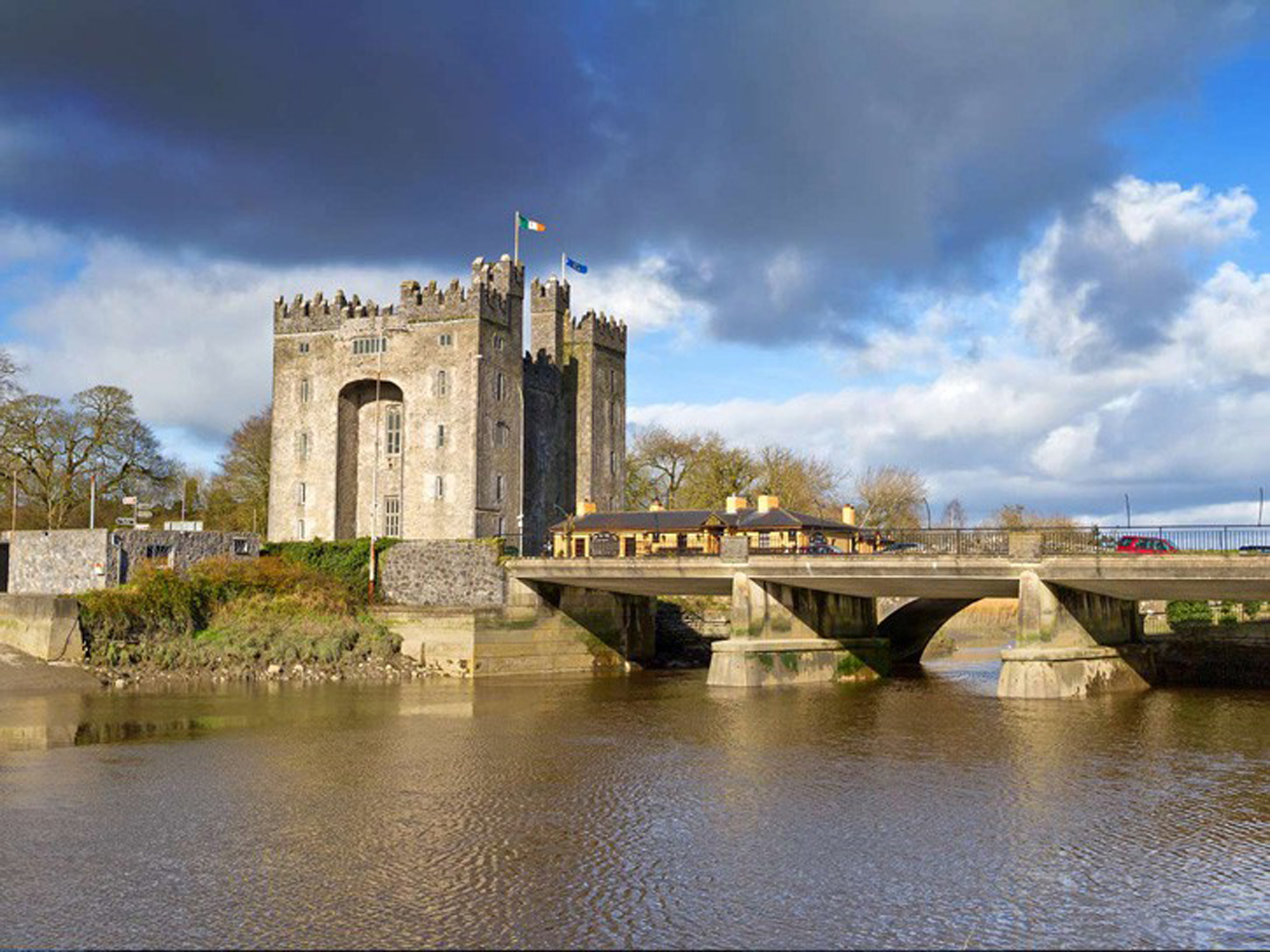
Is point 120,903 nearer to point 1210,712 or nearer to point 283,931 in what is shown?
point 283,931

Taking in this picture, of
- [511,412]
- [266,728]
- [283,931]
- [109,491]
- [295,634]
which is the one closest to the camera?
[283,931]

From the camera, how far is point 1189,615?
6056cm

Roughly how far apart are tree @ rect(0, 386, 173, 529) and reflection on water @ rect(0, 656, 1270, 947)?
45.6m

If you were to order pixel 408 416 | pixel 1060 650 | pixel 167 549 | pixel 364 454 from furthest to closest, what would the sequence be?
1. pixel 364 454
2. pixel 408 416
3. pixel 167 549
4. pixel 1060 650

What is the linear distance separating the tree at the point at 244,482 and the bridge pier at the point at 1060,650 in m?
66.4

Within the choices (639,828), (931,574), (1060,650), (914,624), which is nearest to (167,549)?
(931,574)

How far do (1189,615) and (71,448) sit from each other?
69.8 metres

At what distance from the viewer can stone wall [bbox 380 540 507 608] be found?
214 feet

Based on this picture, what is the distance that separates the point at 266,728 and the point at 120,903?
20.6 meters

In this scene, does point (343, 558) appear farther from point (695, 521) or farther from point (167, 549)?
point (695, 521)

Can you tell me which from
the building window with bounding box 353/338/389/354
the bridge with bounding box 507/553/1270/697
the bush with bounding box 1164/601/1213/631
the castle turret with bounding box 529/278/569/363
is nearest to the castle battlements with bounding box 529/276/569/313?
the castle turret with bounding box 529/278/569/363

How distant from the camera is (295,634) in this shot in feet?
200

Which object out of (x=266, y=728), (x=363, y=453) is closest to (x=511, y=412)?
(x=363, y=453)

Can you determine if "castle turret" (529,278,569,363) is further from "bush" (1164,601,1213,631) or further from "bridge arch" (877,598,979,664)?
"bush" (1164,601,1213,631)
